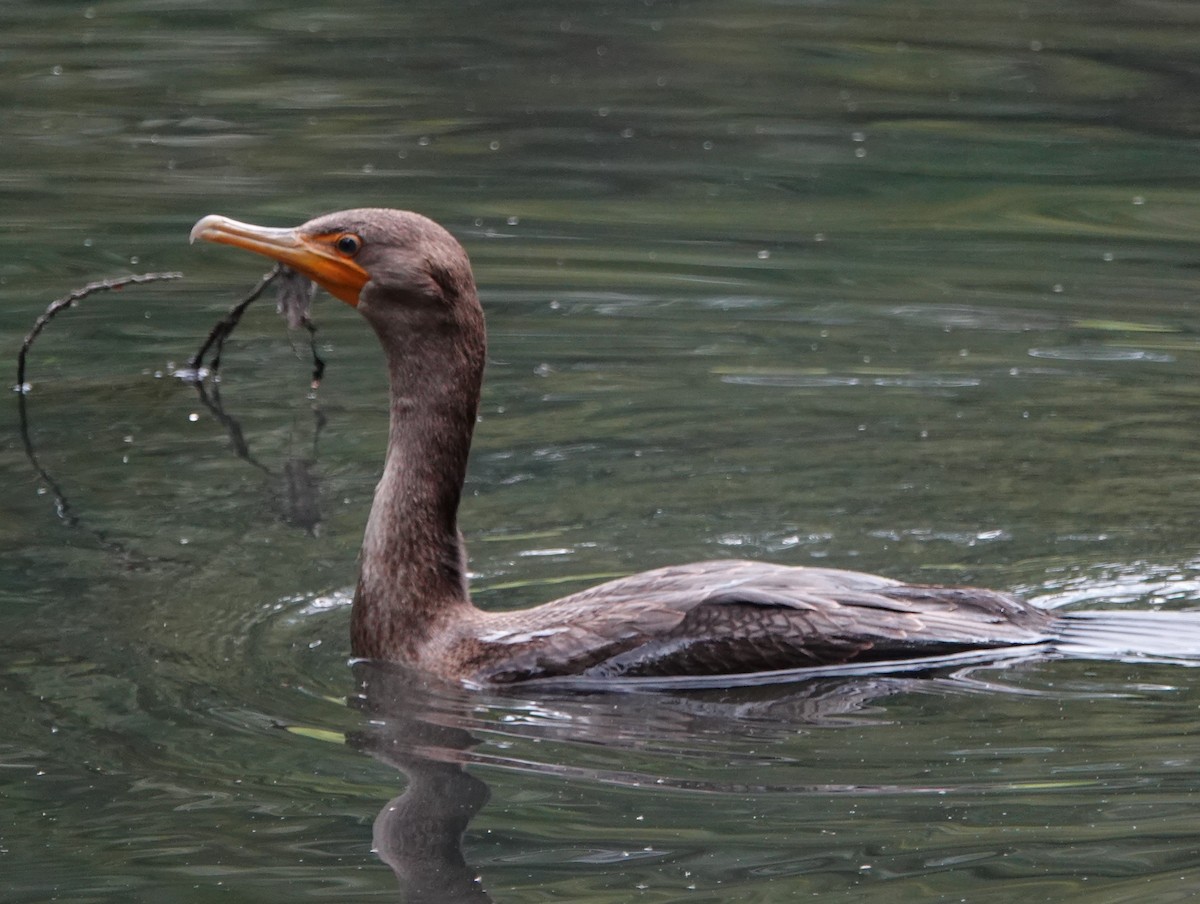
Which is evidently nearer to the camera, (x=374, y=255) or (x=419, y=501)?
(x=374, y=255)

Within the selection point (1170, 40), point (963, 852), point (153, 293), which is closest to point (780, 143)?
point (1170, 40)

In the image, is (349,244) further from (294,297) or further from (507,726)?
(294,297)

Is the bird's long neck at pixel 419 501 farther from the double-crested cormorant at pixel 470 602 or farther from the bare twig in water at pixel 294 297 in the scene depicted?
the bare twig in water at pixel 294 297

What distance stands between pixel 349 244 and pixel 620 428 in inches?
100

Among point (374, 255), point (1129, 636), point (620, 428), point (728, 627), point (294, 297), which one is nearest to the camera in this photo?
point (728, 627)

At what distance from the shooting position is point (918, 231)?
1222 cm

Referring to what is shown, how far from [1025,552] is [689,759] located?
2.25 meters

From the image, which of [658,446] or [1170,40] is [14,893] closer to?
[658,446]

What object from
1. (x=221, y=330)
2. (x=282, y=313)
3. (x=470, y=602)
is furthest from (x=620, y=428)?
(x=470, y=602)

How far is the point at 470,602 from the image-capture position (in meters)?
6.78

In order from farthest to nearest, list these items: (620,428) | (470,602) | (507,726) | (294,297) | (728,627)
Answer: (620,428) < (294,297) < (470,602) < (728,627) < (507,726)

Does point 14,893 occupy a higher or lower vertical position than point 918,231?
lower

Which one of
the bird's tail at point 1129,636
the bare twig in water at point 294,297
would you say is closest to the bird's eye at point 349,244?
the bare twig in water at point 294,297

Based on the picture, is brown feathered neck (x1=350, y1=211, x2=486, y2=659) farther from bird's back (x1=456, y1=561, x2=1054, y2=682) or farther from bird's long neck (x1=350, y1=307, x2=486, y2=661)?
bird's back (x1=456, y1=561, x2=1054, y2=682)
